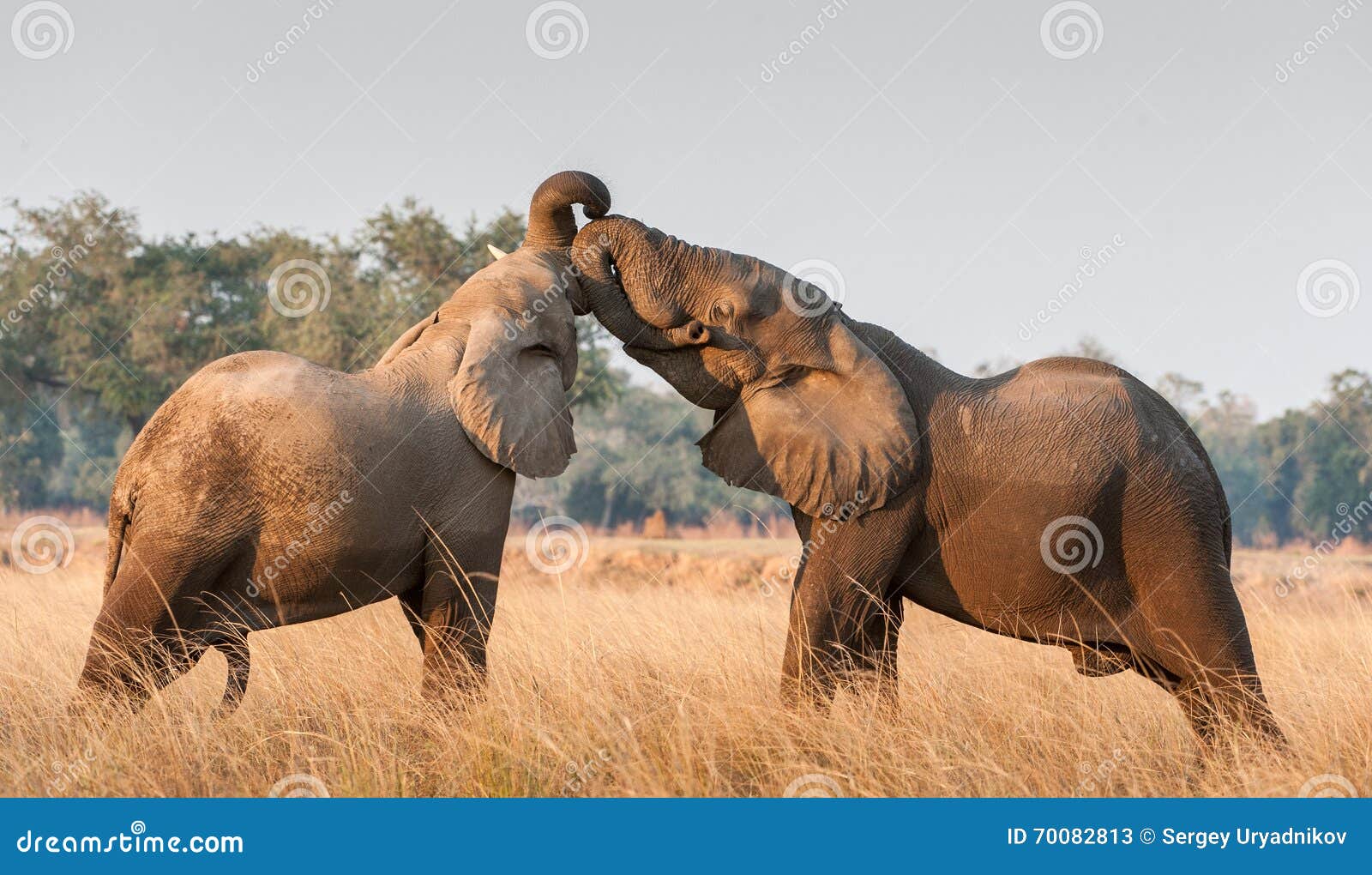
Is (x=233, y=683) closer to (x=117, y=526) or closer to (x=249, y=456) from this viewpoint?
(x=117, y=526)

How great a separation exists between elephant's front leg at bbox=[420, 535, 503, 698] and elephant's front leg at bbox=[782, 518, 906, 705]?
1347 millimetres

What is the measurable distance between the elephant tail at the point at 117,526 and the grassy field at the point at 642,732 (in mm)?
587

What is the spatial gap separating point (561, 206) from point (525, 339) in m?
0.68

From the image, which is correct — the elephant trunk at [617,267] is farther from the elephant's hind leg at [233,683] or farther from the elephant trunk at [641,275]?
the elephant's hind leg at [233,683]

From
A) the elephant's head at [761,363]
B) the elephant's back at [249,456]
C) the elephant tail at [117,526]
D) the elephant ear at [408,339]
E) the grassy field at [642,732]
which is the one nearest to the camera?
→ the grassy field at [642,732]

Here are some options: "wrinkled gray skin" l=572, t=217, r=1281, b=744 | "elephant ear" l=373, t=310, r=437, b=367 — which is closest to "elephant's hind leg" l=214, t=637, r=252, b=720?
"elephant ear" l=373, t=310, r=437, b=367

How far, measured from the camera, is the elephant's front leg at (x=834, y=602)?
5.72 meters

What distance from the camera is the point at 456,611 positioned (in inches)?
229

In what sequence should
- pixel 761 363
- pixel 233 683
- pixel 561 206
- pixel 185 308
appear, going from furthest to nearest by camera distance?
1. pixel 185 308
2. pixel 233 683
3. pixel 561 206
4. pixel 761 363

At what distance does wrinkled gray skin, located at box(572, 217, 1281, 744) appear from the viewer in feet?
18.8

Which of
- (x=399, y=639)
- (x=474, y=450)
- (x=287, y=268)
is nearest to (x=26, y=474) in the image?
(x=287, y=268)

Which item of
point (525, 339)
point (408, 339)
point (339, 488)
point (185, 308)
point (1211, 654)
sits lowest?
point (185, 308)

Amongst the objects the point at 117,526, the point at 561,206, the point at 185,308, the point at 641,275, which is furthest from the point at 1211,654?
the point at 185,308

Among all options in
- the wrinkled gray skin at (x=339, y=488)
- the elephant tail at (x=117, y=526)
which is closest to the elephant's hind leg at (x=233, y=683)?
the wrinkled gray skin at (x=339, y=488)
